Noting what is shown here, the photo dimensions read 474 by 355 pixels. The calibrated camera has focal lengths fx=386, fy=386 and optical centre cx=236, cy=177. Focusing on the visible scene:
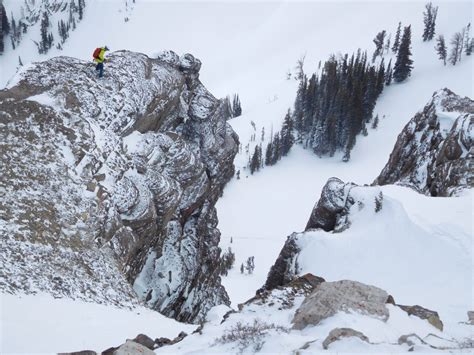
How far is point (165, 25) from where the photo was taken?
14088 cm

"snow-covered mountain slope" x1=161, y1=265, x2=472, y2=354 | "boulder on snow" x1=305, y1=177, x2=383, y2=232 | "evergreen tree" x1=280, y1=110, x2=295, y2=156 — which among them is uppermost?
"evergreen tree" x1=280, y1=110, x2=295, y2=156

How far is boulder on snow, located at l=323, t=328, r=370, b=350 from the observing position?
753cm

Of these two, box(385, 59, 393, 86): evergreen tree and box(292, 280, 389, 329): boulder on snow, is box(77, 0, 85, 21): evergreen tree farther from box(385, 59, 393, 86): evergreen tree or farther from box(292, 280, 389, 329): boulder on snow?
box(292, 280, 389, 329): boulder on snow

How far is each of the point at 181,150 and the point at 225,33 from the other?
121 m

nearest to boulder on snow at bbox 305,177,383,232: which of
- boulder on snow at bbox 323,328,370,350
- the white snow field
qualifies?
the white snow field

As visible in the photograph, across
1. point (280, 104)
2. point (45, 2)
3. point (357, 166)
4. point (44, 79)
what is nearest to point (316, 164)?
point (357, 166)

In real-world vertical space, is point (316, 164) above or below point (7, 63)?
below

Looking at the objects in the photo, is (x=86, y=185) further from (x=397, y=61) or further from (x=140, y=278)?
(x=397, y=61)

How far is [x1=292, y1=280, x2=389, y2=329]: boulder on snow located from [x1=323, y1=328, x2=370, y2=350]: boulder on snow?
0.92m

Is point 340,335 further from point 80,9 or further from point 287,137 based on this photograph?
point 80,9

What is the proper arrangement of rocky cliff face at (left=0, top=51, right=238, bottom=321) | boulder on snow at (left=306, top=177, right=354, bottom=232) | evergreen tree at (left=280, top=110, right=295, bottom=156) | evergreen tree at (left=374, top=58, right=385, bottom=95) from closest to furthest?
rocky cliff face at (left=0, top=51, right=238, bottom=321)
boulder on snow at (left=306, top=177, right=354, bottom=232)
evergreen tree at (left=280, top=110, right=295, bottom=156)
evergreen tree at (left=374, top=58, right=385, bottom=95)

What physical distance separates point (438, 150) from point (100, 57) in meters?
19.9

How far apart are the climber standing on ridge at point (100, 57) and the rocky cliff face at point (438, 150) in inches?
737

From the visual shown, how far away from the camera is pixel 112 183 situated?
20000mm
